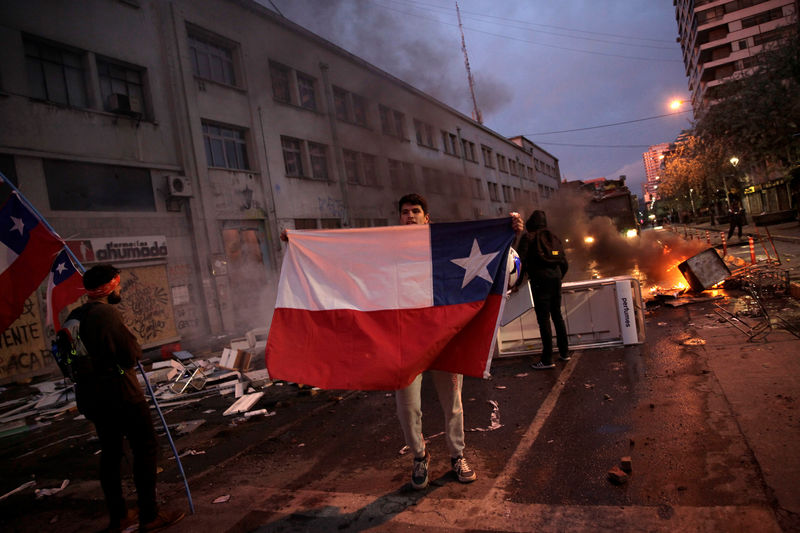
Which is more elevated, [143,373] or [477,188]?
[477,188]

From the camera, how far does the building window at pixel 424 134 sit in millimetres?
23344

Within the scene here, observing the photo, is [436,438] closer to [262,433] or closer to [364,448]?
[364,448]

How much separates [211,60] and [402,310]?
1556 centimetres

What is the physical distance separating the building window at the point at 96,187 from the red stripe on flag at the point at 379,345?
10.3 m

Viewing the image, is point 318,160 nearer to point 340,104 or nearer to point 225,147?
point 340,104

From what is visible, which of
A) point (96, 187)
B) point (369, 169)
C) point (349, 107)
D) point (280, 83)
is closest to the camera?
point (96, 187)

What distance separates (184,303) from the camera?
12844 mm

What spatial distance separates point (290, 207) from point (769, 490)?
53.0 ft

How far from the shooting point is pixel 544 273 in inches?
220

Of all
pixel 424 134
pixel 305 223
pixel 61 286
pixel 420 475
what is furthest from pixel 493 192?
pixel 420 475

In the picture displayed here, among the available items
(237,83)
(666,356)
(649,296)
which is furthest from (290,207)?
(666,356)

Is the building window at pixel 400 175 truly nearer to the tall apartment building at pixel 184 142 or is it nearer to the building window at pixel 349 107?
the tall apartment building at pixel 184 142

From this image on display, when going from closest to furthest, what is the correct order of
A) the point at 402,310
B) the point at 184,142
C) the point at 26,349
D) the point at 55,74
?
the point at 402,310, the point at 26,349, the point at 55,74, the point at 184,142

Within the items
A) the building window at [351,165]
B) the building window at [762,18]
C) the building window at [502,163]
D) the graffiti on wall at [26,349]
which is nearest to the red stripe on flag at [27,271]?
the graffiti on wall at [26,349]
